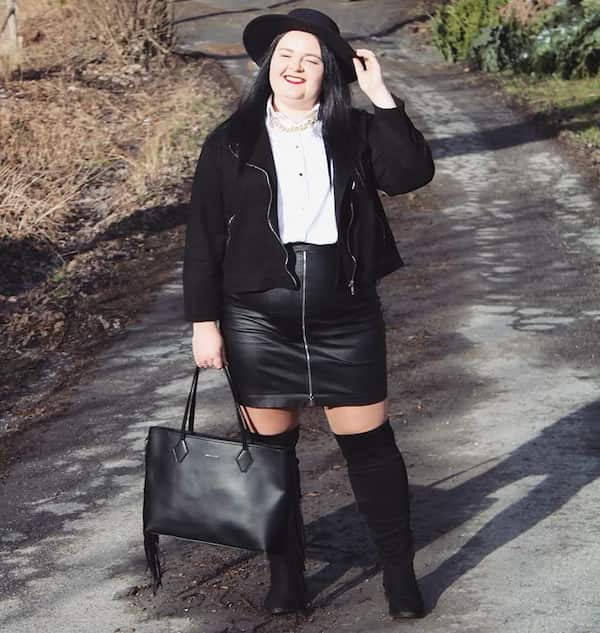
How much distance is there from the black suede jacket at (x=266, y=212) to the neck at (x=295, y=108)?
0.27ft

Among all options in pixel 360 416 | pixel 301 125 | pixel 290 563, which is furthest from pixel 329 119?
pixel 290 563

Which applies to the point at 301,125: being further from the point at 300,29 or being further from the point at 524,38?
the point at 524,38

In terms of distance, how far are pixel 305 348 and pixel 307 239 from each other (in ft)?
1.08

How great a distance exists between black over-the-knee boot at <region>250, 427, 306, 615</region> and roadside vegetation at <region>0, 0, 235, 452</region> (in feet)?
9.26

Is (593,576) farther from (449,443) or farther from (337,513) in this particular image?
(449,443)

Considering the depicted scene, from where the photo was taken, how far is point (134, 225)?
1116cm

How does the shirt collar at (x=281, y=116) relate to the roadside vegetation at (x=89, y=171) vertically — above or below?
above

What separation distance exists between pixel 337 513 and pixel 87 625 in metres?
1.17

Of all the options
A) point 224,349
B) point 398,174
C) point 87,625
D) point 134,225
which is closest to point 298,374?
point 224,349

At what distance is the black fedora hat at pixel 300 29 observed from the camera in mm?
3861

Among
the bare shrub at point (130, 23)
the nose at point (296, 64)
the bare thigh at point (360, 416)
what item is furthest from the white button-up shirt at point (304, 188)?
the bare shrub at point (130, 23)

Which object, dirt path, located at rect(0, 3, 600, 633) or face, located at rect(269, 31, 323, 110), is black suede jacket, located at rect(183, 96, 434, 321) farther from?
dirt path, located at rect(0, 3, 600, 633)

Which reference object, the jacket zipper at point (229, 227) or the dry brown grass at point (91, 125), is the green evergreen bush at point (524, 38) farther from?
the jacket zipper at point (229, 227)

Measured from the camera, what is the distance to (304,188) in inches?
154
